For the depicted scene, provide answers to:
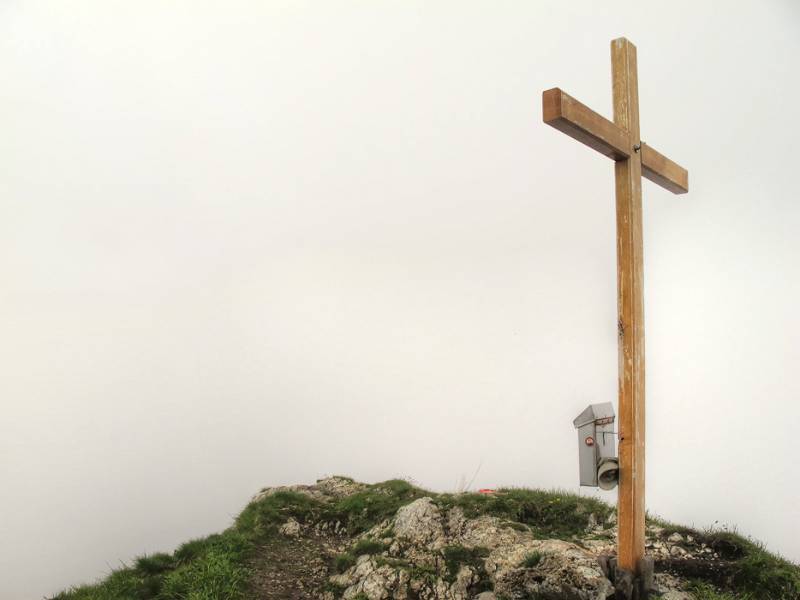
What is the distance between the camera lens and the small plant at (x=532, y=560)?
7.64m

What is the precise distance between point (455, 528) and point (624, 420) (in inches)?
143

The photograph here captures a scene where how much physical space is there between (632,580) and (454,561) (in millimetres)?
2415

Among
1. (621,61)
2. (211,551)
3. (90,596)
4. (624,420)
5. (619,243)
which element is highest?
(621,61)

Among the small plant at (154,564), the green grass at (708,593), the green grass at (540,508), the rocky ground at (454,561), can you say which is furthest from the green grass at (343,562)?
the green grass at (708,593)

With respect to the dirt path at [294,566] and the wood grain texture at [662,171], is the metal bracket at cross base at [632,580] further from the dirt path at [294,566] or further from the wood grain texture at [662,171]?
the wood grain texture at [662,171]

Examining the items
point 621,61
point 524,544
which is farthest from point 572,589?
point 621,61

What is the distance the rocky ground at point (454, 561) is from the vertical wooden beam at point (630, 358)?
2.26ft

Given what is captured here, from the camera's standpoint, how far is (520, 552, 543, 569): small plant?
7641mm

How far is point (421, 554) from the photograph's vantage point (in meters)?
8.60

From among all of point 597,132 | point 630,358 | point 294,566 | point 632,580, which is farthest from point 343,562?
point 597,132

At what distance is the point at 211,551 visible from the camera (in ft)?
31.4

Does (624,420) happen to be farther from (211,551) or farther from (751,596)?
(211,551)

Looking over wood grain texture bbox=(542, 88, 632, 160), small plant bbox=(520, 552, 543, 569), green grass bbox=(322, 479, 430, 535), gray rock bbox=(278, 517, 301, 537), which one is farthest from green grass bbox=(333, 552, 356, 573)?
wood grain texture bbox=(542, 88, 632, 160)

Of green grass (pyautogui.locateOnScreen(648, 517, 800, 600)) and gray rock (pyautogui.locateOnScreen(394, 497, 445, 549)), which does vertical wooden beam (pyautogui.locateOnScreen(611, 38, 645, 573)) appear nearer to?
green grass (pyautogui.locateOnScreen(648, 517, 800, 600))
